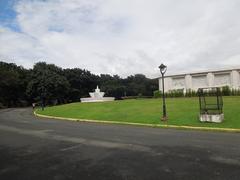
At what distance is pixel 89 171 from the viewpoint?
6.12 meters

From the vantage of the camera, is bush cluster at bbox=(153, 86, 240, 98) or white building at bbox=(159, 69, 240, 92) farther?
white building at bbox=(159, 69, 240, 92)

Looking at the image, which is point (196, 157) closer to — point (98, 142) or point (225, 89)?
point (98, 142)

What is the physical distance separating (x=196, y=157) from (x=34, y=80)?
53.8 metres

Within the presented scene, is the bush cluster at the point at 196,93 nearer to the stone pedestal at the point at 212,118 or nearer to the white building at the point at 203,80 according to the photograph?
the white building at the point at 203,80

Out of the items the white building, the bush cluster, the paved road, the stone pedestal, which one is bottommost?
the paved road

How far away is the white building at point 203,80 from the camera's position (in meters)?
37.7

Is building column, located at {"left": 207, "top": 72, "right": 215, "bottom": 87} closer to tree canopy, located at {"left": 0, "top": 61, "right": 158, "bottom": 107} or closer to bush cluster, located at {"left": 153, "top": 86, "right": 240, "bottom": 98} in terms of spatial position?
bush cluster, located at {"left": 153, "top": 86, "right": 240, "bottom": 98}

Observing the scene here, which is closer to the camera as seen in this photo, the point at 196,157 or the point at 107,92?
the point at 196,157

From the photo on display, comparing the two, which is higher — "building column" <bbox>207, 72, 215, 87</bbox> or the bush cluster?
"building column" <bbox>207, 72, 215, 87</bbox>

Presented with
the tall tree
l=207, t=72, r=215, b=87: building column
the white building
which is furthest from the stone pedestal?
the tall tree

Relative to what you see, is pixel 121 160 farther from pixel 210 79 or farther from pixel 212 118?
pixel 210 79

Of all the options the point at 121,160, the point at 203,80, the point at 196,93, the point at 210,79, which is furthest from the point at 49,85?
the point at 121,160

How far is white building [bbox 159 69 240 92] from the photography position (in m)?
37.7

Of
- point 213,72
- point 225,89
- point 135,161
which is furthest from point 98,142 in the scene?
point 213,72
